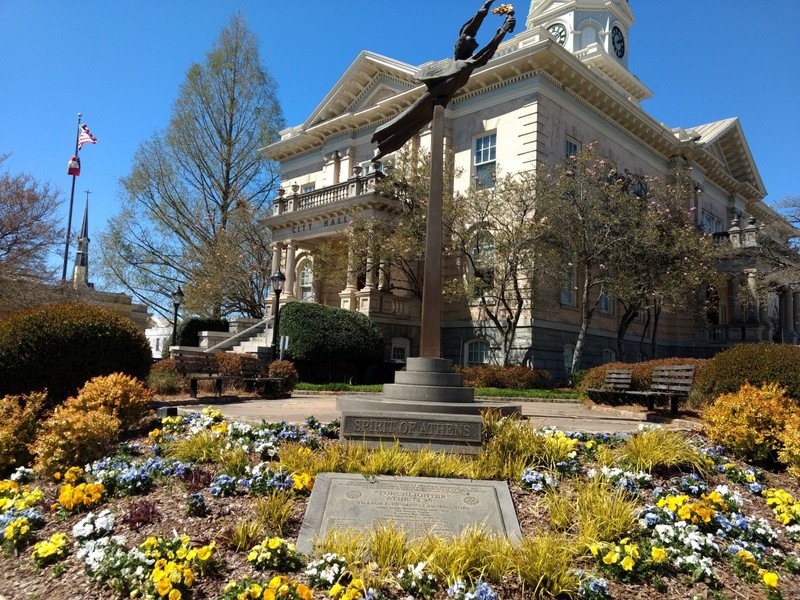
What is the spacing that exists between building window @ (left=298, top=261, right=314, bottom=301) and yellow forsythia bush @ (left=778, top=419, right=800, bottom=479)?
76.6ft

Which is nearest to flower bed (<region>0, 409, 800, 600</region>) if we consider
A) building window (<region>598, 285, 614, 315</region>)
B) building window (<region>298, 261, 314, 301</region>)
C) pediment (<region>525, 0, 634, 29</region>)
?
building window (<region>598, 285, 614, 315</region>)

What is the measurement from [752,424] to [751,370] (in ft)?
9.54

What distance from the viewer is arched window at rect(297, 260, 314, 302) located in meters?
28.7

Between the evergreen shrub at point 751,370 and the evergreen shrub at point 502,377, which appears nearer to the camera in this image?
the evergreen shrub at point 751,370

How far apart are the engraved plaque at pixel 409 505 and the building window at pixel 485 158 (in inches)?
741

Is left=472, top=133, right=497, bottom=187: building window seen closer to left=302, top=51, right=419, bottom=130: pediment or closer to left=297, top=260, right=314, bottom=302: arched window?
left=302, top=51, right=419, bottom=130: pediment

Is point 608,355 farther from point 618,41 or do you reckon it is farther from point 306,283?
point 618,41

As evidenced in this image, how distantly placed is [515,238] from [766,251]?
45.5 feet

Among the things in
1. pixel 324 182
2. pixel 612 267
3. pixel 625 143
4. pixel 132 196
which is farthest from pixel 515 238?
pixel 132 196

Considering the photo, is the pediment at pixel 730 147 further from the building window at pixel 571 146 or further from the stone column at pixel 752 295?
the building window at pixel 571 146

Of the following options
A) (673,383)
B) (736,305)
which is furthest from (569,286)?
(673,383)

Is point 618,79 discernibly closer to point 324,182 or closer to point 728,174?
point 728,174

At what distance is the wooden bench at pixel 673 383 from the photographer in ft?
37.7

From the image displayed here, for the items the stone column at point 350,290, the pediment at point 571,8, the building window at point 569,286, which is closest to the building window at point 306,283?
the stone column at point 350,290
